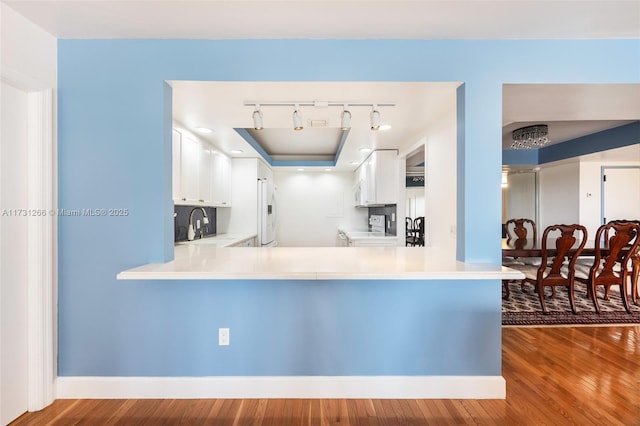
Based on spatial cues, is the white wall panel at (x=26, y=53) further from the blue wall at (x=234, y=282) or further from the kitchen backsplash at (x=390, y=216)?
the kitchen backsplash at (x=390, y=216)

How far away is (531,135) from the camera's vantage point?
13.9 ft

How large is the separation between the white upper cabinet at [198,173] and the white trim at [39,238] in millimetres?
1109

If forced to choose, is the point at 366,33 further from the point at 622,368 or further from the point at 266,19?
the point at 622,368

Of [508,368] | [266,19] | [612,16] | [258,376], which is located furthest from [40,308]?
[612,16]

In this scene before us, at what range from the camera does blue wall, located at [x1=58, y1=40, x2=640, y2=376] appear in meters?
1.96

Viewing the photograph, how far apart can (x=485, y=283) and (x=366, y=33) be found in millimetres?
1726

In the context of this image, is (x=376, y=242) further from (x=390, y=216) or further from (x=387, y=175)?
(x=387, y=175)

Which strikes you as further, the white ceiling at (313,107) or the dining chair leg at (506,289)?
the dining chair leg at (506,289)

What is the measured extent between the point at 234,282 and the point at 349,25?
170 centimetres

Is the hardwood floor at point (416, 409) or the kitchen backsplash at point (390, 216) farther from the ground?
the kitchen backsplash at point (390, 216)

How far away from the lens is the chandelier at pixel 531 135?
4145mm

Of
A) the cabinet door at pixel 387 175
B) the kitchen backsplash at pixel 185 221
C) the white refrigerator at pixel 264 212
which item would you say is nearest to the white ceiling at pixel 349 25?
the kitchen backsplash at pixel 185 221

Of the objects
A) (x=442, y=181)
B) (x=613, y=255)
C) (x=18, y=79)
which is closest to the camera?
(x=18, y=79)

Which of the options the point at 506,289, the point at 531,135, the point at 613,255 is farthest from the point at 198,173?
the point at 613,255
